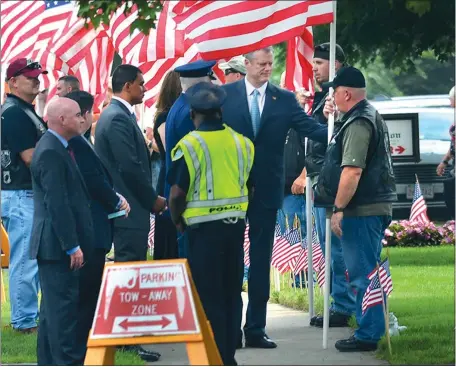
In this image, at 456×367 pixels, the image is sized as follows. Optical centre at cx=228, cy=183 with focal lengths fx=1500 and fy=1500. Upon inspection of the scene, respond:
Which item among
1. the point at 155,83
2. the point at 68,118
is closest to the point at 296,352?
the point at 68,118

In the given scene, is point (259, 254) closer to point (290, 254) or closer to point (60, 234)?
point (60, 234)

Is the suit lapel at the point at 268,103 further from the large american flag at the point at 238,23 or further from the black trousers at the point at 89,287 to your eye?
the black trousers at the point at 89,287

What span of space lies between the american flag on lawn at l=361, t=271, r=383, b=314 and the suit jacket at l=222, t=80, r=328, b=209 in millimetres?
1357

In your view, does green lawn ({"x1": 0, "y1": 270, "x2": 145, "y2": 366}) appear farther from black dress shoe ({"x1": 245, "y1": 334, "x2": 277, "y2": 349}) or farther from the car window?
the car window

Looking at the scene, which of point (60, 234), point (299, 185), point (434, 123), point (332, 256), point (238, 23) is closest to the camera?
point (60, 234)

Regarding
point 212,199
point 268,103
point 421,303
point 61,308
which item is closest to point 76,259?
point 61,308

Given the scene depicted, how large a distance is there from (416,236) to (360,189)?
1138 centimetres

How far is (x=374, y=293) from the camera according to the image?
11.0 meters

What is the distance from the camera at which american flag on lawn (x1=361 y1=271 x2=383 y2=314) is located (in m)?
11.0

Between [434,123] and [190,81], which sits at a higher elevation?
[434,123]

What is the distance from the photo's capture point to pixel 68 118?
10367 millimetres

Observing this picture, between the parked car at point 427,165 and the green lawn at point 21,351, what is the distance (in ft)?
45.4

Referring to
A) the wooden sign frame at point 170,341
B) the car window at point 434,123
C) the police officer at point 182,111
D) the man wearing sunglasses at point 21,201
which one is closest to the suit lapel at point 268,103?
the police officer at point 182,111

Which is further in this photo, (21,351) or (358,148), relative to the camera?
(21,351)
